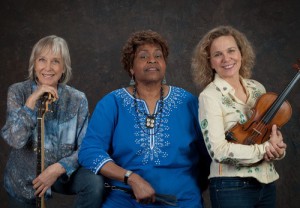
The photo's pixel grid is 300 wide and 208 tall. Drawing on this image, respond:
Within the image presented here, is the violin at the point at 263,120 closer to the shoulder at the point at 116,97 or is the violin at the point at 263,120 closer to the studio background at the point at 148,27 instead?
the shoulder at the point at 116,97

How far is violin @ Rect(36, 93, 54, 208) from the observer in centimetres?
321

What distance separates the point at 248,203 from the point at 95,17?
234 cm

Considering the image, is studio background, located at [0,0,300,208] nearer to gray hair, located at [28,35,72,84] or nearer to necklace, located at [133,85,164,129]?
gray hair, located at [28,35,72,84]

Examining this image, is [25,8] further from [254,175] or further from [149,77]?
[254,175]

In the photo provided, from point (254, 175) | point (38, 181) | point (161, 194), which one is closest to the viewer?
point (254, 175)

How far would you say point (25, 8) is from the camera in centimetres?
454

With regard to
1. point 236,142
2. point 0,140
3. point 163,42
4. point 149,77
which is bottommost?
point 0,140

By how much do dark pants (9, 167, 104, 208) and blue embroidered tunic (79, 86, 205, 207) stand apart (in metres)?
0.10

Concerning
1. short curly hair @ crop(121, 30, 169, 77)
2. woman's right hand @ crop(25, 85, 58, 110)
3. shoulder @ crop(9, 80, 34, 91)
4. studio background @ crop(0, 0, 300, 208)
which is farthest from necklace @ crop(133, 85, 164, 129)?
studio background @ crop(0, 0, 300, 208)

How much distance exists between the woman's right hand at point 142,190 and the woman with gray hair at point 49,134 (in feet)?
1.07

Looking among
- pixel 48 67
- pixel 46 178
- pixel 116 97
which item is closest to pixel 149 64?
pixel 116 97

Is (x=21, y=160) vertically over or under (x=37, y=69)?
under

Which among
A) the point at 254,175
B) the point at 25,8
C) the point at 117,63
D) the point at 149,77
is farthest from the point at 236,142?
the point at 25,8

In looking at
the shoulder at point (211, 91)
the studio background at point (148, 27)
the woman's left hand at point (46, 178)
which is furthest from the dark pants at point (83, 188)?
the studio background at point (148, 27)
